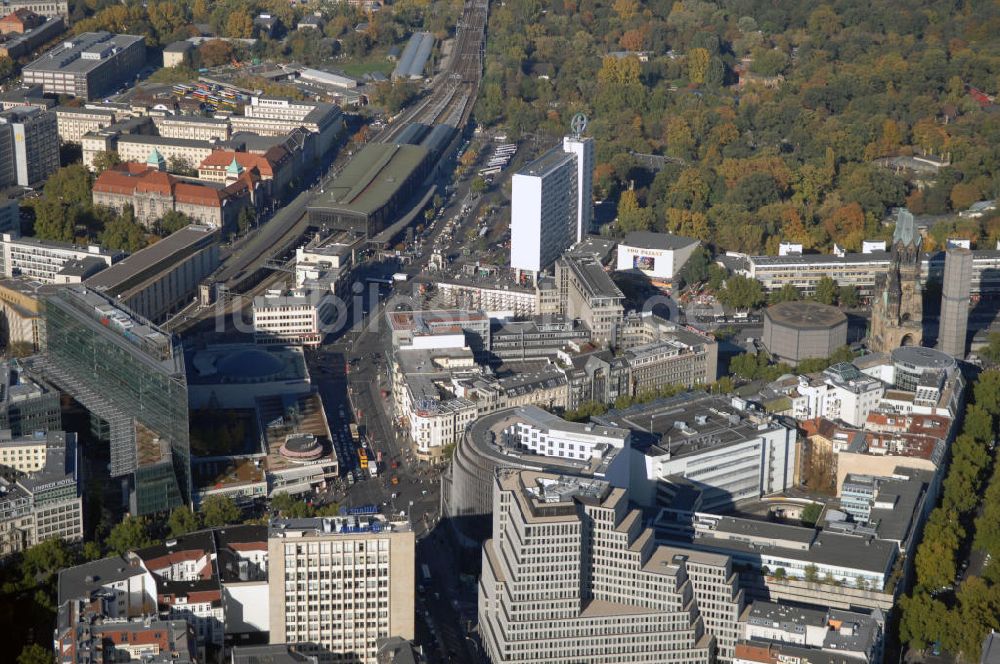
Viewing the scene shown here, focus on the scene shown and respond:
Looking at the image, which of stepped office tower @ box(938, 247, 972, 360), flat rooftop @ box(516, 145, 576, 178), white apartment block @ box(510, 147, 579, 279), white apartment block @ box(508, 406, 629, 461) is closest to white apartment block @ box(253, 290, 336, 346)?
white apartment block @ box(510, 147, 579, 279)

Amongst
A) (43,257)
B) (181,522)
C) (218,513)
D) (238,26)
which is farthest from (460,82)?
(181,522)

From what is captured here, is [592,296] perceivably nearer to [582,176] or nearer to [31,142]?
[582,176]

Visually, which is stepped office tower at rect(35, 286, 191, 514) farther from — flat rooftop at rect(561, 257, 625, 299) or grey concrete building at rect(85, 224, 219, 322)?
flat rooftop at rect(561, 257, 625, 299)

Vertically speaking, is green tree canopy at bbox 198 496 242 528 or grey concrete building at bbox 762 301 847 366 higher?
grey concrete building at bbox 762 301 847 366

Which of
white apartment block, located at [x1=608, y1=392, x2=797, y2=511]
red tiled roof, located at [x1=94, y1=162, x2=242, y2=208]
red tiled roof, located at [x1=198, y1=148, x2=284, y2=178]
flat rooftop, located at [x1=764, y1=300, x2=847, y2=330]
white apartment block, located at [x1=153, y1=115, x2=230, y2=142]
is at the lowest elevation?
white apartment block, located at [x1=608, y1=392, x2=797, y2=511]

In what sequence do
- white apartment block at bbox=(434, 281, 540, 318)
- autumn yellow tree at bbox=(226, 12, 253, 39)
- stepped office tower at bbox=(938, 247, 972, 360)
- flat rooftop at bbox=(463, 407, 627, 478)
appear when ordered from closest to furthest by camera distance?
flat rooftop at bbox=(463, 407, 627, 478)
stepped office tower at bbox=(938, 247, 972, 360)
white apartment block at bbox=(434, 281, 540, 318)
autumn yellow tree at bbox=(226, 12, 253, 39)

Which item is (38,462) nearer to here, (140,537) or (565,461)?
(140,537)
